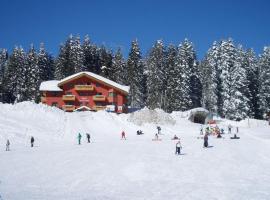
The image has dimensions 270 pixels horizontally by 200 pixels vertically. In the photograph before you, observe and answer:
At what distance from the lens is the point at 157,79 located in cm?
8831

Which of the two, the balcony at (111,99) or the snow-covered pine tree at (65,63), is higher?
the snow-covered pine tree at (65,63)

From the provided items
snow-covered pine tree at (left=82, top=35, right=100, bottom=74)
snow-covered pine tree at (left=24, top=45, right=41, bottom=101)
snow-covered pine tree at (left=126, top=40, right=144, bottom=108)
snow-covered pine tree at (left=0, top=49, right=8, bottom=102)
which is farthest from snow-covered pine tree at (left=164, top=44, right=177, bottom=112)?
snow-covered pine tree at (left=0, top=49, right=8, bottom=102)

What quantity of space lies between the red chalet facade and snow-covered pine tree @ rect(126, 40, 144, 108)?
8.38 meters

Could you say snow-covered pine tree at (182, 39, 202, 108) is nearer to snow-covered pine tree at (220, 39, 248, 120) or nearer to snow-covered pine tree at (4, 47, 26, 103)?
snow-covered pine tree at (220, 39, 248, 120)

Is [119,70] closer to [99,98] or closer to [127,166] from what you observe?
[99,98]

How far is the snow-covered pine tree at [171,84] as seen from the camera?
81.8 metres

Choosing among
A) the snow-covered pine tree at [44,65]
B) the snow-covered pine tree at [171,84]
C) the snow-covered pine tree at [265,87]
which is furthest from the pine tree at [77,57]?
the snow-covered pine tree at [265,87]

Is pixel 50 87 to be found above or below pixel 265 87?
below

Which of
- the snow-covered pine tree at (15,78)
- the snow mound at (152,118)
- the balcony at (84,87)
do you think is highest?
the snow-covered pine tree at (15,78)

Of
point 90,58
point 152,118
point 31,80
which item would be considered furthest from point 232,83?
point 31,80

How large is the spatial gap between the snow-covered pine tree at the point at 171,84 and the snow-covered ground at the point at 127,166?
20.0m

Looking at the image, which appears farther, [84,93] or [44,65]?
[44,65]

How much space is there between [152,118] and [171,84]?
19.5m

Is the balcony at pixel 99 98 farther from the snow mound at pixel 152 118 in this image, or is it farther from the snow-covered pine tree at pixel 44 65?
the snow-covered pine tree at pixel 44 65
